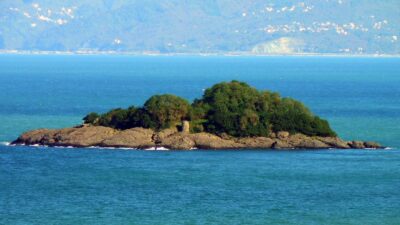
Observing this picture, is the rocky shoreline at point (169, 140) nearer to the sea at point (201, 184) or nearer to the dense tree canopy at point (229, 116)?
the dense tree canopy at point (229, 116)

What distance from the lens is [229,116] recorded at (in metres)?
72.6

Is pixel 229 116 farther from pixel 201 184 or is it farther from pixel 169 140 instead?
pixel 201 184

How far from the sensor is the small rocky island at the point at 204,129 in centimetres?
7125

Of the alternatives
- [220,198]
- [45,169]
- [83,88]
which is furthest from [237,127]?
[83,88]

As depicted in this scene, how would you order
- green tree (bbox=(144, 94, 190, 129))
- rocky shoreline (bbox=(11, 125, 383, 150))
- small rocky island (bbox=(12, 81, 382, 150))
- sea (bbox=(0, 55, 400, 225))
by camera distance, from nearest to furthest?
1. sea (bbox=(0, 55, 400, 225))
2. rocky shoreline (bbox=(11, 125, 383, 150))
3. small rocky island (bbox=(12, 81, 382, 150))
4. green tree (bbox=(144, 94, 190, 129))

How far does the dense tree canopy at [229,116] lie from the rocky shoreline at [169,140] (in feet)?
1.55

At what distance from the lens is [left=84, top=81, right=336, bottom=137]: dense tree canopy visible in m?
72.4

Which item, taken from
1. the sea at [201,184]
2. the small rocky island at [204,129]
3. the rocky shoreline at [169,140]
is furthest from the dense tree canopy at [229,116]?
the sea at [201,184]

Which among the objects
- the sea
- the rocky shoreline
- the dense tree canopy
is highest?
the dense tree canopy

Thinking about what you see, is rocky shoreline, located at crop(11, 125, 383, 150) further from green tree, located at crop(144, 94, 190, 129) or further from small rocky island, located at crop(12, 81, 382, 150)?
green tree, located at crop(144, 94, 190, 129)

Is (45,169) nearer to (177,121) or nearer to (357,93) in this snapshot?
(177,121)

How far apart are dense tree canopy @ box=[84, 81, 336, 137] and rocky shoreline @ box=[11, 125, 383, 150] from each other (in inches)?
18.7

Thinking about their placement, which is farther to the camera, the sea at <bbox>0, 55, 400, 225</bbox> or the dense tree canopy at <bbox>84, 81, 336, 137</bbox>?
the dense tree canopy at <bbox>84, 81, 336, 137</bbox>

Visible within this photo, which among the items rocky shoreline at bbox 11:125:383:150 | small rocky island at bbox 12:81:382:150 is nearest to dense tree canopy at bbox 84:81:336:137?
small rocky island at bbox 12:81:382:150
